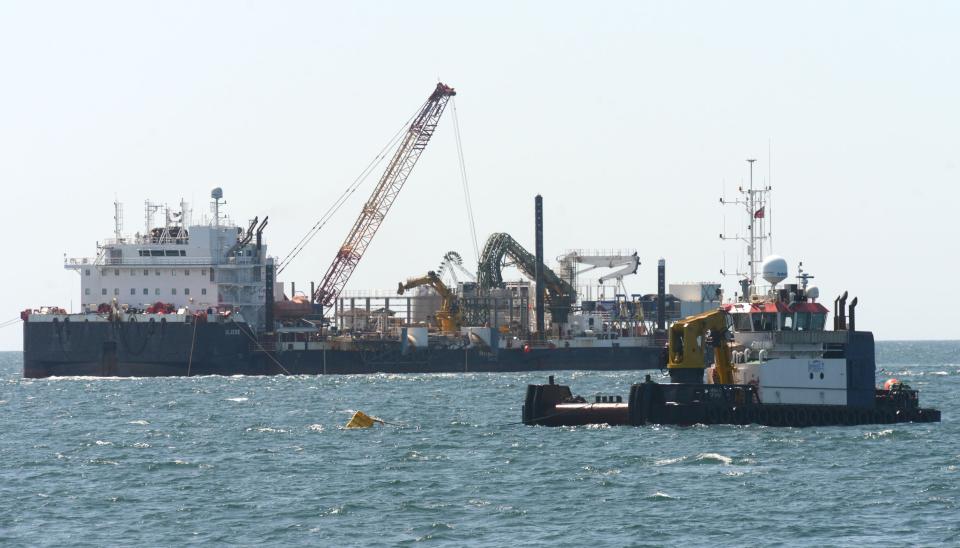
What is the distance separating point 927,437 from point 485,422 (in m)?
20.8

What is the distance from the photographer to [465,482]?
171 feet

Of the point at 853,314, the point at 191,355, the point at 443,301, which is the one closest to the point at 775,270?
the point at 853,314

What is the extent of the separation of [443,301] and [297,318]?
44.2 ft

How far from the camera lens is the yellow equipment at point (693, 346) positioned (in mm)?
66250

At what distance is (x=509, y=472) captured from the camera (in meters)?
54.0

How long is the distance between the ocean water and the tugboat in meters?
0.88

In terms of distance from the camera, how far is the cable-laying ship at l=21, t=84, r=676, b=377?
128 m

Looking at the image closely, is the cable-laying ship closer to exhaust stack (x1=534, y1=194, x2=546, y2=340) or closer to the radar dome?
exhaust stack (x1=534, y1=194, x2=546, y2=340)

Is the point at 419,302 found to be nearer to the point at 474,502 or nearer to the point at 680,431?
the point at 680,431

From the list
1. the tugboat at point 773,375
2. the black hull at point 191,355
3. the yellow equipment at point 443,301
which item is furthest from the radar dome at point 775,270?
the yellow equipment at point 443,301

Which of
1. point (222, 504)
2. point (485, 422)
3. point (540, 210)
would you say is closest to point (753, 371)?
point (485, 422)

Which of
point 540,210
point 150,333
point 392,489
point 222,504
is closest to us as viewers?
point 222,504

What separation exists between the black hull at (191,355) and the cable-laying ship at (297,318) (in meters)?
0.09

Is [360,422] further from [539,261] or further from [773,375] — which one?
[539,261]
